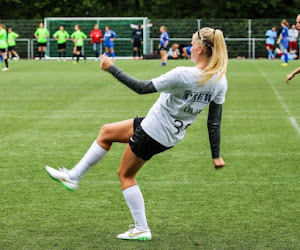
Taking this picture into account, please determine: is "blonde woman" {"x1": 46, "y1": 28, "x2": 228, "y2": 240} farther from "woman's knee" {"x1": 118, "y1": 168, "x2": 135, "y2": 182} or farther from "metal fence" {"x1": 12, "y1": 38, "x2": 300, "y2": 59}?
"metal fence" {"x1": 12, "y1": 38, "x2": 300, "y2": 59}

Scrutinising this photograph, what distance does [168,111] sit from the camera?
547 centimetres

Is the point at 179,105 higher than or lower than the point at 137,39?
lower

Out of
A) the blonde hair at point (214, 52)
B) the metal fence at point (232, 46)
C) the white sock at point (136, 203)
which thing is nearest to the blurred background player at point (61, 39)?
the metal fence at point (232, 46)

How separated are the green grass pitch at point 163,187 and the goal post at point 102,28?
30.2 meters

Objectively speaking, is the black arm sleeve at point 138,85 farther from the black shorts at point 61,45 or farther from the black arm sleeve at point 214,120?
the black shorts at point 61,45

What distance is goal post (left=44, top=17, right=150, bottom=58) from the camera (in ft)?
150

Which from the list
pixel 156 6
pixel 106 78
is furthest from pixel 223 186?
pixel 156 6

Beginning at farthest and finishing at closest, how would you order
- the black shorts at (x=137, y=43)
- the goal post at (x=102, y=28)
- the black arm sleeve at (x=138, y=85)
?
the goal post at (x=102, y=28)
the black shorts at (x=137, y=43)
the black arm sleeve at (x=138, y=85)

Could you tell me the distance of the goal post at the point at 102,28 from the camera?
45781mm

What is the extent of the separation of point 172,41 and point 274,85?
25915 mm

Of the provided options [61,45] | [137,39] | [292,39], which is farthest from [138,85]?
[292,39]

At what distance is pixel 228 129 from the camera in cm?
1276

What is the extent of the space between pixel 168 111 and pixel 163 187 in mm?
2602

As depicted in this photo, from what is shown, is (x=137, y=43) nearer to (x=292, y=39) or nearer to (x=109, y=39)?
(x=109, y=39)
